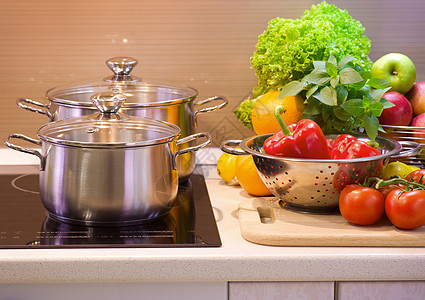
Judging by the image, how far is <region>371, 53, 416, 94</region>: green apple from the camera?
4.69 feet

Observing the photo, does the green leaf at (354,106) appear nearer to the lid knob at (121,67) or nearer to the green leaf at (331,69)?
the green leaf at (331,69)

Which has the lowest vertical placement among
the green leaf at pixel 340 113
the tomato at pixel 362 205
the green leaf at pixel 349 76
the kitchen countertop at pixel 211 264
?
the kitchen countertop at pixel 211 264

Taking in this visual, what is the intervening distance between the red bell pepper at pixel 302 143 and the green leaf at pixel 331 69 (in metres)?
0.15

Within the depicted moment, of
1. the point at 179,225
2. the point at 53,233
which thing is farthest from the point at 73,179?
the point at 179,225

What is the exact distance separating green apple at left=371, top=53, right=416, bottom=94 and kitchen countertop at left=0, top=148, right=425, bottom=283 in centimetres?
55

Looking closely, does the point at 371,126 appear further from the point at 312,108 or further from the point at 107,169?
the point at 107,169

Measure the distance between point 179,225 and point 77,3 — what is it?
78 cm

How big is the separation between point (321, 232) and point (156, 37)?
81 centimetres

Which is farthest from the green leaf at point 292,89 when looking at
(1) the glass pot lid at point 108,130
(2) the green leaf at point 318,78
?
(1) the glass pot lid at point 108,130

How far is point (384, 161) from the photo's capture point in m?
1.15

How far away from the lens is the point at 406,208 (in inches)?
39.6

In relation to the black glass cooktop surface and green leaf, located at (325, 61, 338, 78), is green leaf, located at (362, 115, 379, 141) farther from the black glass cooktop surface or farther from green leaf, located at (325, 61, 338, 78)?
the black glass cooktop surface

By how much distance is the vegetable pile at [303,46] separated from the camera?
4.33ft

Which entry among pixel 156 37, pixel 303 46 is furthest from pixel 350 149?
pixel 156 37
